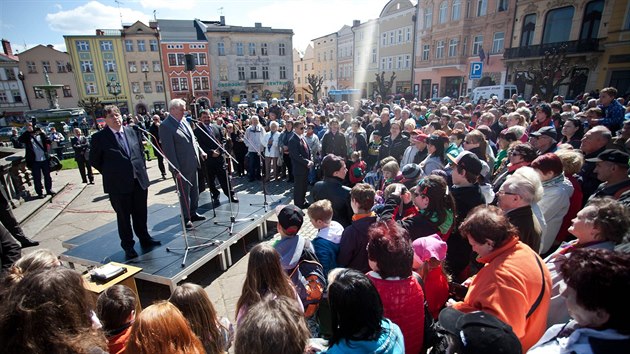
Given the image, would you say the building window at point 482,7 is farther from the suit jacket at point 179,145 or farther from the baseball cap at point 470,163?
the suit jacket at point 179,145

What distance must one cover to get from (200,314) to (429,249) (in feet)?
5.41

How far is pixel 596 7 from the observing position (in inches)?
712

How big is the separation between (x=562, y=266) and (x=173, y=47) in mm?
47876

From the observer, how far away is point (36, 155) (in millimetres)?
8188

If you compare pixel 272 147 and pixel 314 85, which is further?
pixel 314 85

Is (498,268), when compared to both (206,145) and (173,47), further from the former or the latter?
(173,47)

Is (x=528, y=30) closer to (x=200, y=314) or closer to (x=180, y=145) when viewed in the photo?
(x=180, y=145)

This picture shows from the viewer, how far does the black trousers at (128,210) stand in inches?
164

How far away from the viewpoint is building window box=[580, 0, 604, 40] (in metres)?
18.0

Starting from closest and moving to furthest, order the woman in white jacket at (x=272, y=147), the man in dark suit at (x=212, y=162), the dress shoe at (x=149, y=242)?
the dress shoe at (x=149, y=242)
the man in dark suit at (x=212, y=162)
the woman in white jacket at (x=272, y=147)

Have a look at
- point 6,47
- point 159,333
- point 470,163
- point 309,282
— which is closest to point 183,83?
point 6,47

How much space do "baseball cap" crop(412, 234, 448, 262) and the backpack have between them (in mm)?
765

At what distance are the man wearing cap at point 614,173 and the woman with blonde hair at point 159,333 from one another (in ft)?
12.7

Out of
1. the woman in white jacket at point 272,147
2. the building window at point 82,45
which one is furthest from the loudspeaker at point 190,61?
the building window at point 82,45
